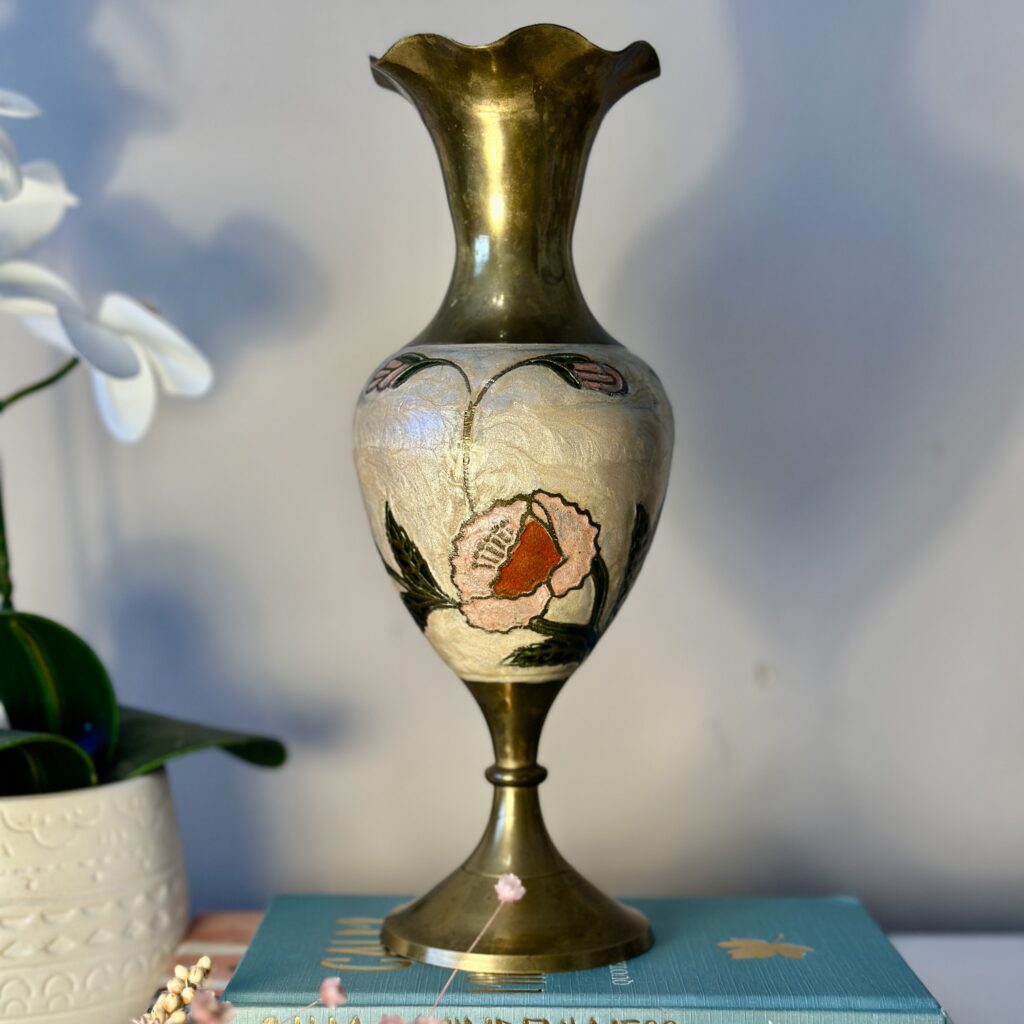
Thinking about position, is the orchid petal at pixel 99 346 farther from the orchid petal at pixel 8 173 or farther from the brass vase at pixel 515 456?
the brass vase at pixel 515 456

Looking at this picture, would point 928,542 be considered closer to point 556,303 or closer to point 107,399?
point 556,303

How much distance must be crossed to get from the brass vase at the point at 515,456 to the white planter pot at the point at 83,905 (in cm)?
15

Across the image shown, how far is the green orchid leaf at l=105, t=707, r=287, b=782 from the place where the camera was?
2.61ft

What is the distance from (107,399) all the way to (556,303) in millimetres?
357

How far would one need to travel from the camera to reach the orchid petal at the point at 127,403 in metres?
0.89

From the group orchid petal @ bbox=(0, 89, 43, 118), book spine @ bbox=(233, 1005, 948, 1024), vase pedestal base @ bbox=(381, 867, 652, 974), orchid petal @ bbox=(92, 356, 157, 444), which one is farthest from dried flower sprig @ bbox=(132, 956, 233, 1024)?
orchid petal @ bbox=(0, 89, 43, 118)

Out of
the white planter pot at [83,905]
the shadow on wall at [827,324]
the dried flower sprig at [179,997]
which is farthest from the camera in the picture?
the shadow on wall at [827,324]

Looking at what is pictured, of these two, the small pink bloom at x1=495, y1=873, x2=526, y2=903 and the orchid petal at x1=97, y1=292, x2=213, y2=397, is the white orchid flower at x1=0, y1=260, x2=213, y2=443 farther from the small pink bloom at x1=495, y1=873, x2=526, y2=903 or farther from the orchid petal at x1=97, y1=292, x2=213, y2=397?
the small pink bloom at x1=495, y1=873, x2=526, y2=903

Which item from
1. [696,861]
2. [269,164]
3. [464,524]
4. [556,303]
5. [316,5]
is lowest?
[696,861]

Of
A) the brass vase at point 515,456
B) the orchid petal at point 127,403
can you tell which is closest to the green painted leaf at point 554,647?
the brass vase at point 515,456

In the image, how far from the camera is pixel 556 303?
727 mm

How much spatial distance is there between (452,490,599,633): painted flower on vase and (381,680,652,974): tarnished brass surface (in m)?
0.06

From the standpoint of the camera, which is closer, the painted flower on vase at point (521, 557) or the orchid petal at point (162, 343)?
the painted flower on vase at point (521, 557)

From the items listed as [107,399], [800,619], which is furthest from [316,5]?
[800,619]
